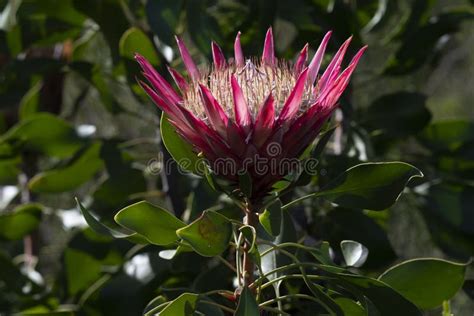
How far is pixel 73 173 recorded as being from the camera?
1.73 metres

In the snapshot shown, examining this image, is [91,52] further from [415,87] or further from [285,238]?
[285,238]

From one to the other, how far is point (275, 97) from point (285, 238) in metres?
0.28

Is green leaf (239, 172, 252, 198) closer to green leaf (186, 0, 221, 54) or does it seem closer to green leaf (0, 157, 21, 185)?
green leaf (186, 0, 221, 54)

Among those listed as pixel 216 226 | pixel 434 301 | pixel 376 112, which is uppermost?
pixel 216 226

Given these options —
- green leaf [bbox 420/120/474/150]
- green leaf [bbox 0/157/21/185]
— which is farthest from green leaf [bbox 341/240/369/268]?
green leaf [bbox 0/157/21/185]

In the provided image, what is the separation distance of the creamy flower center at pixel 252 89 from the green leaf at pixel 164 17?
488 millimetres

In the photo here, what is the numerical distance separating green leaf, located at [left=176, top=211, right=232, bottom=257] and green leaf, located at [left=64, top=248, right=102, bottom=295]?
2.76ft

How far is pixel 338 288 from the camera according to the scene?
41.3 inches

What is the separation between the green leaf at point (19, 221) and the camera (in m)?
1.75

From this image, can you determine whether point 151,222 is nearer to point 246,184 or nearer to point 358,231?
point 246,184

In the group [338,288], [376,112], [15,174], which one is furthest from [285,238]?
[15,174]

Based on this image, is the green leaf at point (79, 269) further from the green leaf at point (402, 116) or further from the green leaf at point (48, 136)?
the green leaf at point (402, 116)

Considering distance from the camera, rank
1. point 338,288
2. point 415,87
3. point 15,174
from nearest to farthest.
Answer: point 338,288 < point 15,174 < point 415,87

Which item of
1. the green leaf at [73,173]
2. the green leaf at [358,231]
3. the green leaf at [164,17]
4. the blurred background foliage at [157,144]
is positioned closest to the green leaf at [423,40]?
the blurred background foliage at [157,144]
